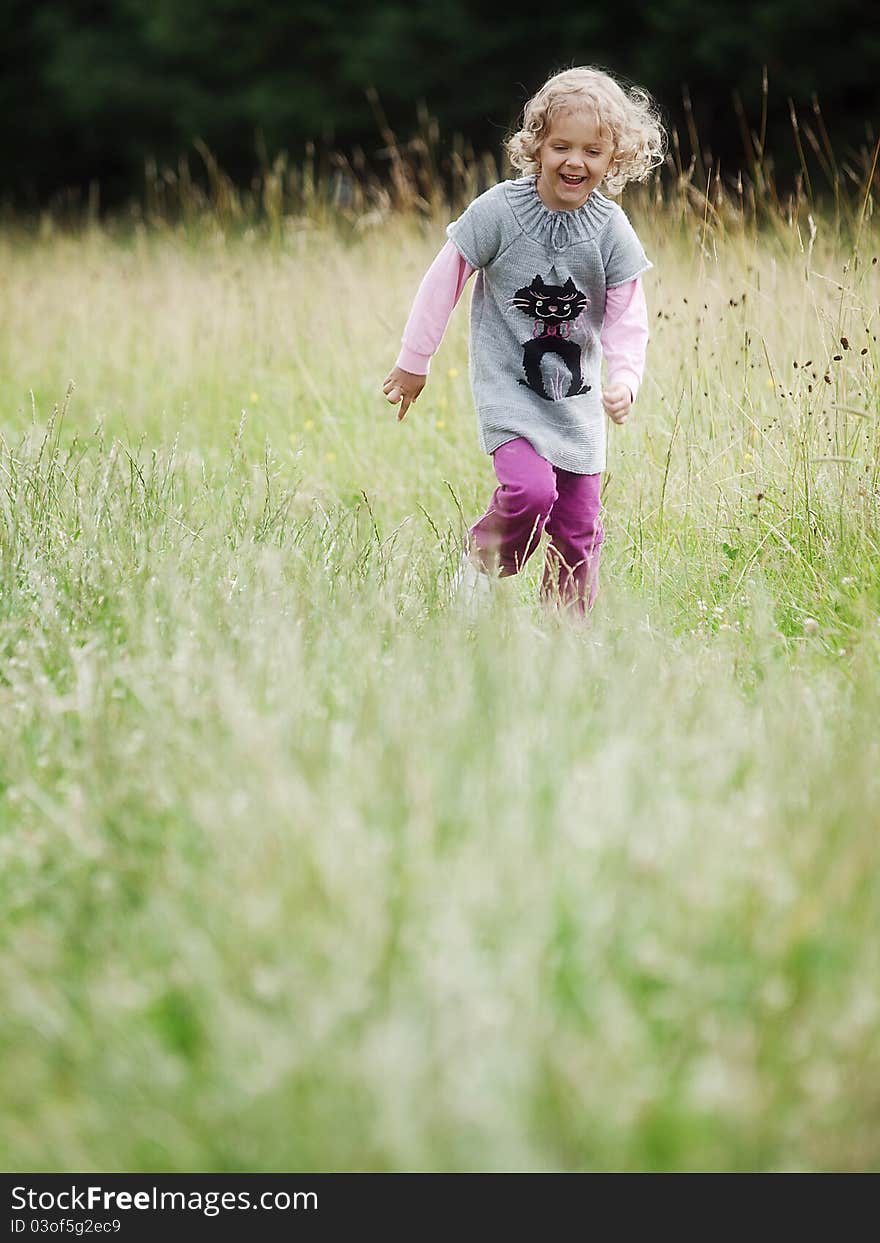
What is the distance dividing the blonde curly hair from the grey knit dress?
0.32 feet

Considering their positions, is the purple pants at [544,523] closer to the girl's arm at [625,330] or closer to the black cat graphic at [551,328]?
the black cat graphic at [551,328]

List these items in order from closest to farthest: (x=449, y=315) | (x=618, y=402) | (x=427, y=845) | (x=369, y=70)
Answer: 1. (x=427, y=845)
2. (x=618, y=402)
3. (x=449, y=315)
4. (x=369, y=70)

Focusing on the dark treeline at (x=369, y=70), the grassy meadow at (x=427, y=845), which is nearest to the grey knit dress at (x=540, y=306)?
the grassy meadow at (x=427, y=845)

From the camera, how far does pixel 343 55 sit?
14.6 metres

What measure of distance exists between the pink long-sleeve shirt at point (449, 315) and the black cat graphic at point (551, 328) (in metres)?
0.10

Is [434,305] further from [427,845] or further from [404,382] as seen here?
[427,845]

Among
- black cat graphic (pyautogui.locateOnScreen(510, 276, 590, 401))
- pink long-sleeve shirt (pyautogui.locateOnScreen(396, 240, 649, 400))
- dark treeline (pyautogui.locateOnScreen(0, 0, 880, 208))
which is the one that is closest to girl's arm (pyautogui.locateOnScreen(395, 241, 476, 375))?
pink long-sleeve shirt (pyautogui.locateOnScreen(396, 240, 649, 400))

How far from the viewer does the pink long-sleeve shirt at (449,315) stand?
3.19 metres

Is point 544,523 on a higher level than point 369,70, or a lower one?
lower

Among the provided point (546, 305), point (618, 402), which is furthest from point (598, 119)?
point (618, 402)

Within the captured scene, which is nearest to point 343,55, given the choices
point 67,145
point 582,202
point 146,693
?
point 67,145

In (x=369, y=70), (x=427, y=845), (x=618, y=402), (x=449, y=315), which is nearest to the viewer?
(x=427, y=845)

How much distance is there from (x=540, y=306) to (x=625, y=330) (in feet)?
0.76

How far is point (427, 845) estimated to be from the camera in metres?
1.66
